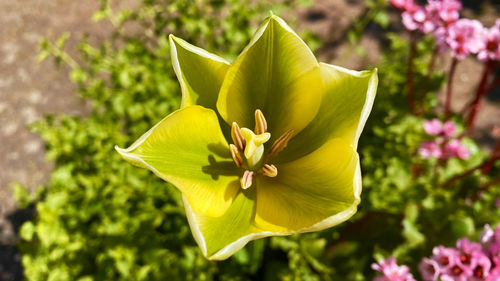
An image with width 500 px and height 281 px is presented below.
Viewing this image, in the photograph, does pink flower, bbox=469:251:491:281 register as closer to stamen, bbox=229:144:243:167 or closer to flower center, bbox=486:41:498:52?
stamen, bbox=229:144:243:167

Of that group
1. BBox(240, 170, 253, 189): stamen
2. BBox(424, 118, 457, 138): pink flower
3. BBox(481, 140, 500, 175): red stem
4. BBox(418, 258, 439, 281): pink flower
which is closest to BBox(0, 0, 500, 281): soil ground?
BBox(481, 140, 500, 175): red stem

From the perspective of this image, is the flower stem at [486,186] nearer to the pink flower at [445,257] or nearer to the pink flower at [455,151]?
the pink flower at [455,151]

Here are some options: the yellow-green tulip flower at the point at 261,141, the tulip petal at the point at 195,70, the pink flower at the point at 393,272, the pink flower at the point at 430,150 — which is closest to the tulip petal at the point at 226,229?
the yellow-green tulip flower at the point at 261,141

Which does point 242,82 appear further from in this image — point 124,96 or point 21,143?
point 21,143

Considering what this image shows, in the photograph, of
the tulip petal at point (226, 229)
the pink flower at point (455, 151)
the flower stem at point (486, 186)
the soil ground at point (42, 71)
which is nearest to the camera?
the tulip petal at point (226, 229)

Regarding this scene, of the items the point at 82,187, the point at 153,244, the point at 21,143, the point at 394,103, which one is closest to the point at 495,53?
the point at 394,103
